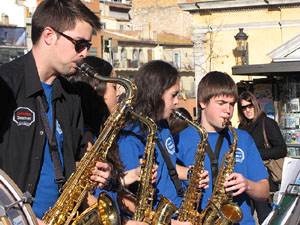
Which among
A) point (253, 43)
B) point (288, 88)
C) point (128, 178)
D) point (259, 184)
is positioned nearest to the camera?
point (128, 178)

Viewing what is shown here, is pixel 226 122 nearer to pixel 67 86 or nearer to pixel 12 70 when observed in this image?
pixel 67 86

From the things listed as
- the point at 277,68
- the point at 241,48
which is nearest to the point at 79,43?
the point at 277,68

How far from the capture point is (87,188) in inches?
136

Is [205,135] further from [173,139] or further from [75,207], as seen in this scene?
[75,207]

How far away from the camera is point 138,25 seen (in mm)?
61688

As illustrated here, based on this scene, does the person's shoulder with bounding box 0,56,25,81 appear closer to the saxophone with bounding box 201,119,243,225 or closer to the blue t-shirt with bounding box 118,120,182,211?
the blue t-shirt with bounding box 118,120,182,211

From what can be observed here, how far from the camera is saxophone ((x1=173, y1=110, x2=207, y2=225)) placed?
4.22 meters

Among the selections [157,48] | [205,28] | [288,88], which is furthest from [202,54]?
[157,48]

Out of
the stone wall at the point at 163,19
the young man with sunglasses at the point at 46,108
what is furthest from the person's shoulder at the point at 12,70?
the stone wall at the point at 163,19

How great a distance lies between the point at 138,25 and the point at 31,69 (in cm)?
5925

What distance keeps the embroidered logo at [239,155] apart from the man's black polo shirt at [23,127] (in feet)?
5.41

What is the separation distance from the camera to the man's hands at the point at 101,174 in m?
3.42

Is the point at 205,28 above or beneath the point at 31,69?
above

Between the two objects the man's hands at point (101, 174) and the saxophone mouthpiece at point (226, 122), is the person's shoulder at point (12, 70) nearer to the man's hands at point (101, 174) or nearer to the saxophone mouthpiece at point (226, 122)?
the man's hands at point (101, 174)
